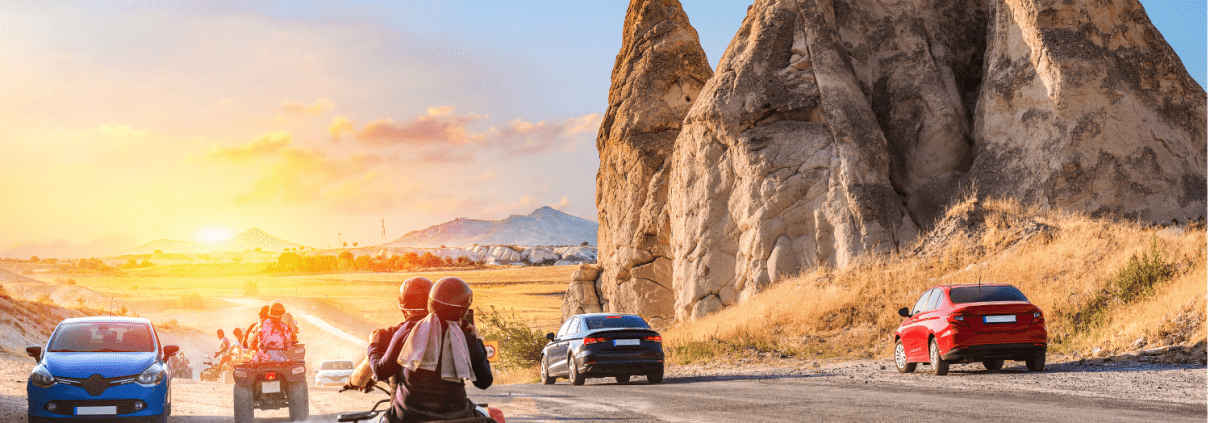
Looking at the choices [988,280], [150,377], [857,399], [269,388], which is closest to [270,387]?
[269,388]

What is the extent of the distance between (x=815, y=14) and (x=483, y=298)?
7668cm

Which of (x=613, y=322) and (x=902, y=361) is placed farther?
(x=613, y=322)

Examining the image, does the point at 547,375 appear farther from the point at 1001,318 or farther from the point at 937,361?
the point at 1001,318

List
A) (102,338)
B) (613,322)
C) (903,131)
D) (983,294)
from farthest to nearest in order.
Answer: (903,131) < (613,322) < (983,294) < (102,338)

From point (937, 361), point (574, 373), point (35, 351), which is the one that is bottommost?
point (574, 373)

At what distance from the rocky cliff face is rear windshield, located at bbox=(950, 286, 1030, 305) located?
11.4m

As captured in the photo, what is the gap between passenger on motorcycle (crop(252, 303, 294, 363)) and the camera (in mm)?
13812

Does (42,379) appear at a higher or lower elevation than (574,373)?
higher

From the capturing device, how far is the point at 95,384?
12.2 m

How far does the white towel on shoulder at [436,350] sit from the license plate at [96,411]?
8975mm

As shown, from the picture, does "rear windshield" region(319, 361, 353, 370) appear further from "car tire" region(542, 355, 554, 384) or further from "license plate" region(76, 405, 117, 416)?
"license plate" region(76, 405, 117, 416)

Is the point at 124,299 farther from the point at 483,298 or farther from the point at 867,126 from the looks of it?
the point at 867,126

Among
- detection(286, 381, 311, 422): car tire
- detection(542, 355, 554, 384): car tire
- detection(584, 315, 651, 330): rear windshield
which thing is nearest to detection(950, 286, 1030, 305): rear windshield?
detection(584, 315, 651, 330): rear windshield

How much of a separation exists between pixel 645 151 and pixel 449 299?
112 feet
